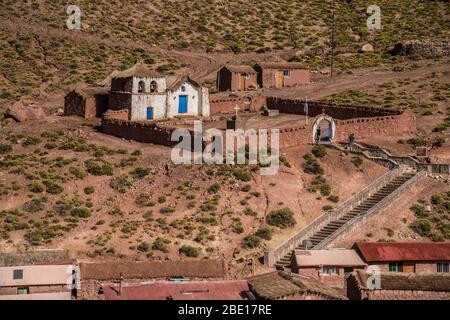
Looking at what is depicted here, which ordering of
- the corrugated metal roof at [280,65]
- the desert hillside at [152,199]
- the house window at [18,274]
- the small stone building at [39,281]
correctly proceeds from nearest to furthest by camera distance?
the small stone building at [39,281] → the house window at [18,274] → the desert hillside at [152,199] → the corrugated metal roof at [280,65]

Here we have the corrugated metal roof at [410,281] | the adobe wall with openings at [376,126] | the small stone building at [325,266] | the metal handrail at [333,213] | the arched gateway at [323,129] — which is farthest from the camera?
the adobe wall with openings at [376,126]

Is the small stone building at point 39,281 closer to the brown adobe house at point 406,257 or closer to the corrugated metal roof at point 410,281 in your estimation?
the corrugated metal roof at point 410,281

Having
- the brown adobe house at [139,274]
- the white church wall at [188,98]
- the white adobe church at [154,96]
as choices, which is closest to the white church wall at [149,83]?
the white adobe church at [154,96]

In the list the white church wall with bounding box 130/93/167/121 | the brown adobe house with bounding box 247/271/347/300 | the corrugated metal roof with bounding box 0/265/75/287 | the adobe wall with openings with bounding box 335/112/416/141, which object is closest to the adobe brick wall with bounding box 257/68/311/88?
the white church wall with bounding box 130/93/167/121

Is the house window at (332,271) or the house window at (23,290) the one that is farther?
the house window at (332,271)

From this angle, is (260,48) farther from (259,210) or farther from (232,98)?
(259,210)

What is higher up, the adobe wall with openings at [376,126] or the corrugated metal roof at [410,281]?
the adobe wall with openings at [376,126]

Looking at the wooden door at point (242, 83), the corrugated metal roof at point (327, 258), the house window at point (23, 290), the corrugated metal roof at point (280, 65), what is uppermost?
the corrugated metal roof at point (280, 65)

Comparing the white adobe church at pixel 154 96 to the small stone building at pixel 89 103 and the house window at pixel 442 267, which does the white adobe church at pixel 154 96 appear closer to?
the small stone building at pixel 89 103
